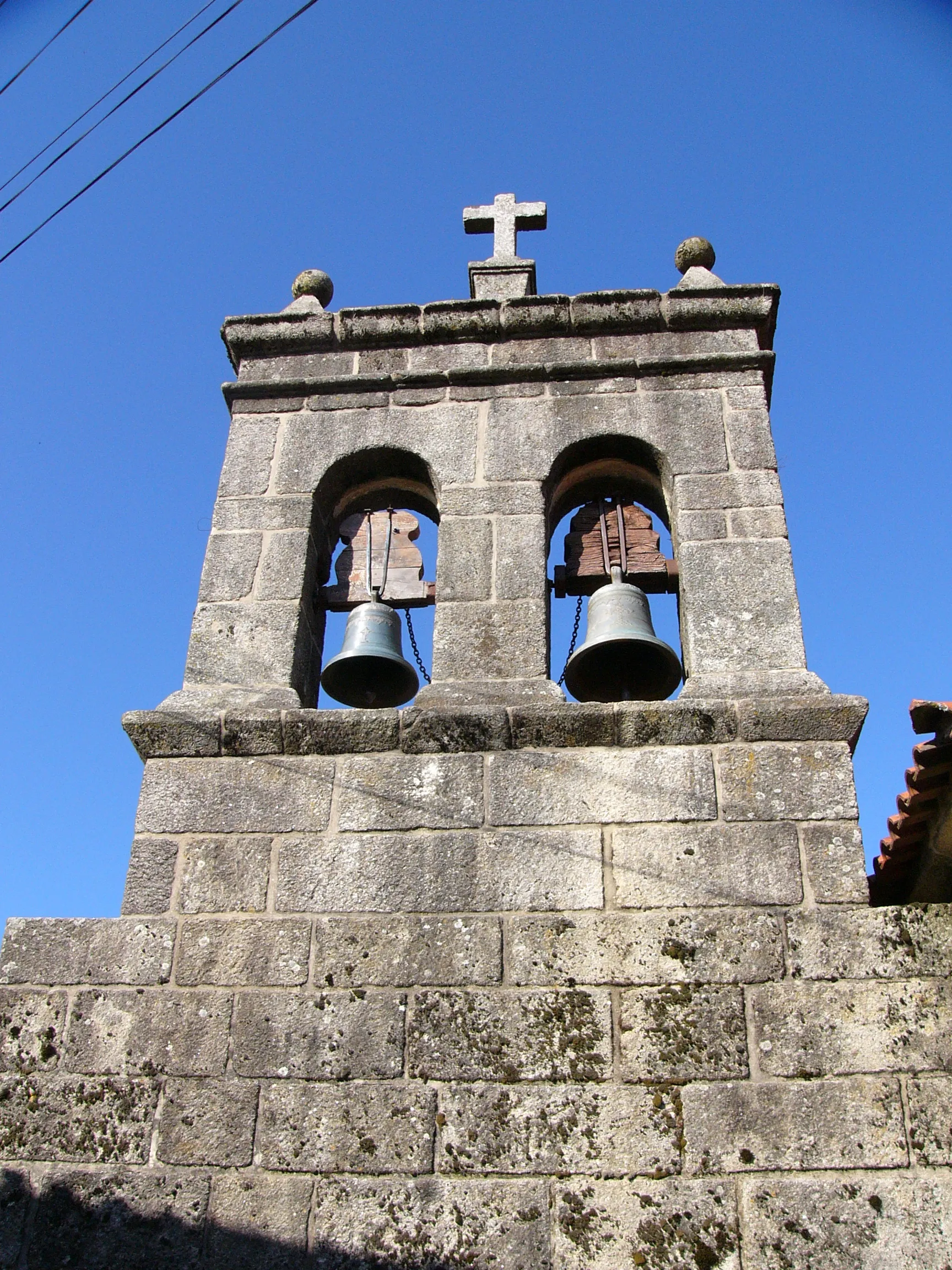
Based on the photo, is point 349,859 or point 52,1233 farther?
point 349,859

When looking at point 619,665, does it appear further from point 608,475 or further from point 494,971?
point 494,971

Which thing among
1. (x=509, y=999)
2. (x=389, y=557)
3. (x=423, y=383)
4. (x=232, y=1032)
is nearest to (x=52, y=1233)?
(x=232, y=1032)

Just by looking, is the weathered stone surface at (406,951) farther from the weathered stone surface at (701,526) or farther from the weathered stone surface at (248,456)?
the weathered stone surface at (248,456)

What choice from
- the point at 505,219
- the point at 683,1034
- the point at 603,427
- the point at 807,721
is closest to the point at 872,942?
the point at 683,1034

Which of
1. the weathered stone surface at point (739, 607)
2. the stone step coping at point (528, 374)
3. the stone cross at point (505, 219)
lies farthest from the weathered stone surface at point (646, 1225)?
the stone cross at point (505, 219)

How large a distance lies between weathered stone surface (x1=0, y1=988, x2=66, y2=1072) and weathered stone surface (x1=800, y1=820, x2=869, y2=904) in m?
2.20

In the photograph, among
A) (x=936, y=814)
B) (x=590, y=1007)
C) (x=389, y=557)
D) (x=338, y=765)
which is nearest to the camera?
(x=590, y=1007)

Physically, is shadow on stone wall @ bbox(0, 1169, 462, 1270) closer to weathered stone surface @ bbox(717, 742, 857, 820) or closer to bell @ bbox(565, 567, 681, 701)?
weathered stone surface @ bbox(717, 742, 857, 820)

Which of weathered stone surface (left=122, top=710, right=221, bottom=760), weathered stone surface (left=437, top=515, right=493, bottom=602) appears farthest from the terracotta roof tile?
weathered stone surface (left=122, top=710, right=221, bottom=760)

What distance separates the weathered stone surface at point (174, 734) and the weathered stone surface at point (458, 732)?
0.63 meters

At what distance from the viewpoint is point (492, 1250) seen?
298 centimetres

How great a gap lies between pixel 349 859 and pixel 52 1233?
124 centimetres

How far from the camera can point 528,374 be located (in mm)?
5000

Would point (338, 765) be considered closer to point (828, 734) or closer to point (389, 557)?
point (389, 557)
